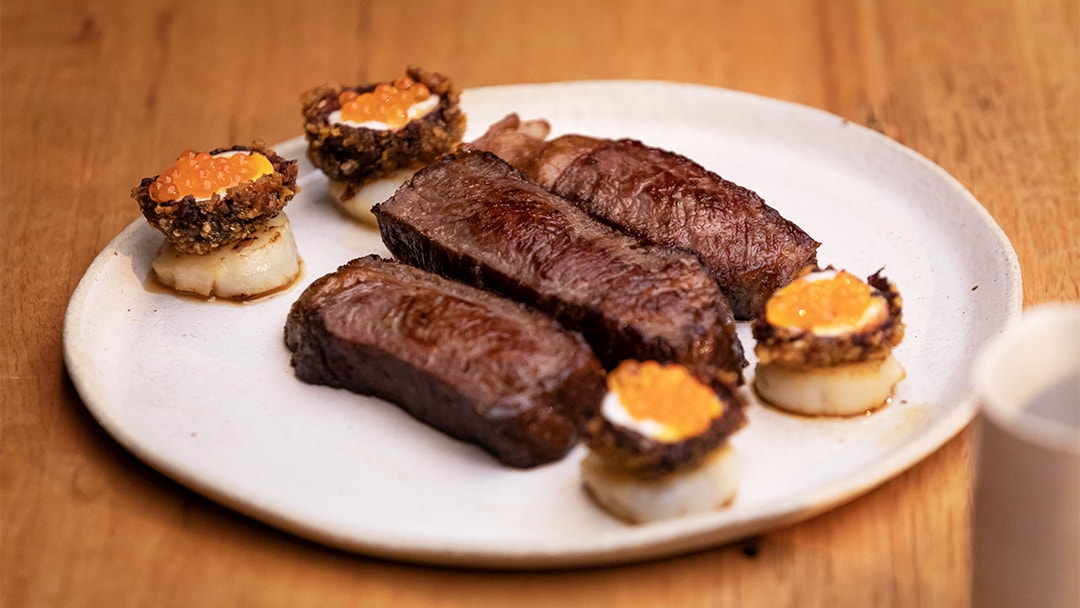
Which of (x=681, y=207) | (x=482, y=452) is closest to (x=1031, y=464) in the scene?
(x=482, y=452)

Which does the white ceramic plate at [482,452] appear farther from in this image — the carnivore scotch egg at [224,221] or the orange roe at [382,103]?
the orange roe at [382,103]

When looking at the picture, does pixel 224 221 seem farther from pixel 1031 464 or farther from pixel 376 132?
pixel 1031 464

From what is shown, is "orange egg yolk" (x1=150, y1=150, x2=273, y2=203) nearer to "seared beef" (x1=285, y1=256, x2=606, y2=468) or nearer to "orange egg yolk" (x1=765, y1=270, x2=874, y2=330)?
"seared beef" (x1=285, y1=256, x2=606, y2=468)

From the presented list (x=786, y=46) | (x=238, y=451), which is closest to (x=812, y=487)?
(x=238, y=451)

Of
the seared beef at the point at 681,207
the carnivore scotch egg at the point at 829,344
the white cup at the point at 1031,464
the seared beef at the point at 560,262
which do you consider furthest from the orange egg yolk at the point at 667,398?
the seared beef at the point at 681,207

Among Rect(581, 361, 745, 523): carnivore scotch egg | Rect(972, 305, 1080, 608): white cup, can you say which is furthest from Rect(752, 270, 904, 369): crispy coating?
Rect(972, 305, 1080, 608): white cup

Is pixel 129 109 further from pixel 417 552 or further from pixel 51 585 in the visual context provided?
pixel 417 552
